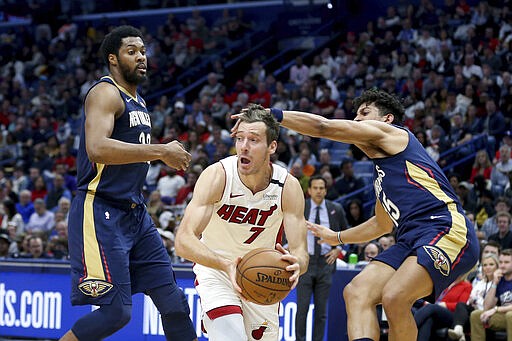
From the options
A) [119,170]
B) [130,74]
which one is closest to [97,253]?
[119,170]

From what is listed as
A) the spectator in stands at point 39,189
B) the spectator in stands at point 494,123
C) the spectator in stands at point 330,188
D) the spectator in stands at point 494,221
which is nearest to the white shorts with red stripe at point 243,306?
the spectator in stands at point 494,221

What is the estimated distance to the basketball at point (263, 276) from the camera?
16.6 feet

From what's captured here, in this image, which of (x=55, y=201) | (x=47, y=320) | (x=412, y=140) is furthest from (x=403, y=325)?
(x=55, y=201)

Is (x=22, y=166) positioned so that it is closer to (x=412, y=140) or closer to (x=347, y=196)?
(x=347, y=196)

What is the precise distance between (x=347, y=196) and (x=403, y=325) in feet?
27.7

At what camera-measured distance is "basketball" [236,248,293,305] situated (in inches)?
200

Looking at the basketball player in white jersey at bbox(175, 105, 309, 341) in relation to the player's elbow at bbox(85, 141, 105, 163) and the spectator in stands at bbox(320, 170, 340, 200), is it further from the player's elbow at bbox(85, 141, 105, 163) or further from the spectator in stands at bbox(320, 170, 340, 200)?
the spectator in stands at bbox(320, 170, 340, 200)

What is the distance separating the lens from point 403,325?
5578 mm

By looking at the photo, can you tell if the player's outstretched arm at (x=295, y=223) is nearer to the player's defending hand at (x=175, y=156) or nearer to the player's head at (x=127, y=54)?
the player's defending hand at (x=175, y=156)

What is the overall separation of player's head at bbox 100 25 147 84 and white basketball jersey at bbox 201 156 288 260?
84cm

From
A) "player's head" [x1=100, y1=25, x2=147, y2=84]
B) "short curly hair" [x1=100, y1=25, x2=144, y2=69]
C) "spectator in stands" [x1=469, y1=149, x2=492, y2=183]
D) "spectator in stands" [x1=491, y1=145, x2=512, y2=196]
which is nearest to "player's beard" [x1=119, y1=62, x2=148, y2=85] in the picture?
"player's head" [x1=100, y1=25, x2=147, y2=84]

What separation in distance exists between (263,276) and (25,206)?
447 inches

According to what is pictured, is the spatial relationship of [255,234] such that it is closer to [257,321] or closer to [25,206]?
[257,321]

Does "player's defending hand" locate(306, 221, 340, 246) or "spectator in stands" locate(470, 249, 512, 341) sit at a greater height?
"player's defending hand" locate(306, 221, 340, 246)
